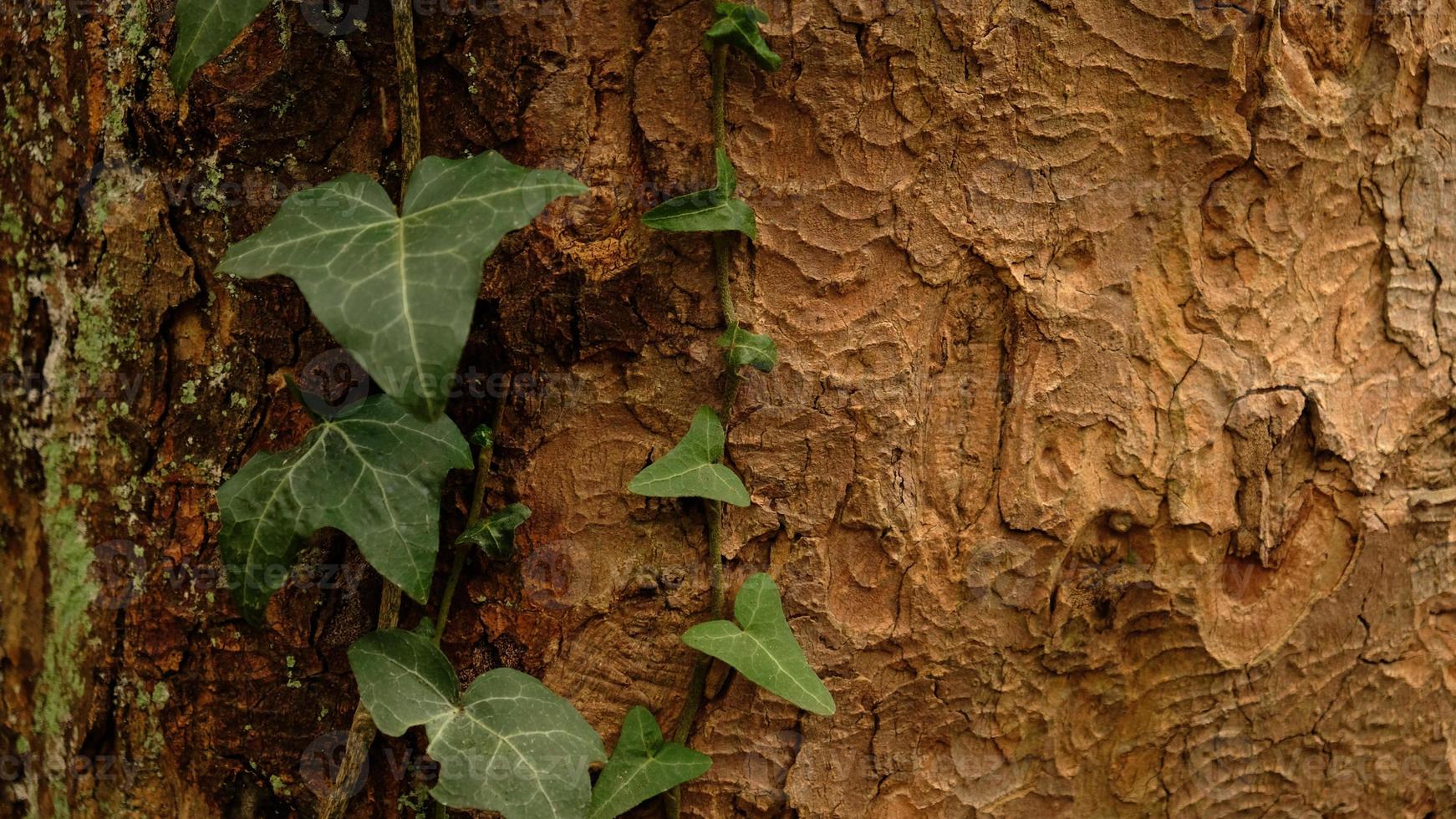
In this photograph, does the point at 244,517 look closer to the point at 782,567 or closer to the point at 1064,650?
the point at 782,567

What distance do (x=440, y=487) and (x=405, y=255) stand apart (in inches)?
11.2

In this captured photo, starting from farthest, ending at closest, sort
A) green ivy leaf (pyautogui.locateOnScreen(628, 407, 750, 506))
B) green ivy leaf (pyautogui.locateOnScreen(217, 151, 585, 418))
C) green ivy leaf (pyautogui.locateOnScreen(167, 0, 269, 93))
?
green ivy leaf (pyautogui.locateOnScreen(628, 407, 750, 506)) < green ivy leaf (pyautogui.locateOnScreen(167, 0, 269, 93)) < green ivy leaf (pyautogui.locateOnScreen(217, 151, 585, 418))

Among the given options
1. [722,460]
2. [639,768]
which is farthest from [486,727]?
[722,460]

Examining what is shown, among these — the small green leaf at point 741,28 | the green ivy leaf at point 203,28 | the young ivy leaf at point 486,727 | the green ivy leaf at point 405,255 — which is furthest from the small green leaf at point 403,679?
the small green leaf at point 741,28

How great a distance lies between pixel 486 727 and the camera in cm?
112

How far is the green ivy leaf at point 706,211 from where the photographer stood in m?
1.15

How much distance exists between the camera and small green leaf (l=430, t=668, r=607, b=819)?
1.08 metres

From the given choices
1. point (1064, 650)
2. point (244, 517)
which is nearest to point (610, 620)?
point (244, 517)

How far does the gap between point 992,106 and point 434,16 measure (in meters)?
0.71

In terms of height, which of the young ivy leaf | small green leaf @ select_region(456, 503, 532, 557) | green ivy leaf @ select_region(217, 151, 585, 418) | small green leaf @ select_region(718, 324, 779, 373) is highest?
green ivy leaf @ select_region(217, 151, 585, 418)

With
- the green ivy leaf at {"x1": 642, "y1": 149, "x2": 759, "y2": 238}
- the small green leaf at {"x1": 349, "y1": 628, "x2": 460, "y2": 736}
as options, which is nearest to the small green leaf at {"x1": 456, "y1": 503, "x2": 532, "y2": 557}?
the small green leaf at {"x1": 349, "y1": 628, "x2": 460, "y2": 736}

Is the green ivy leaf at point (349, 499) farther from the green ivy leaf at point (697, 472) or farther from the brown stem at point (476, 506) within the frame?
the green ivy leaf at point (697, 472)

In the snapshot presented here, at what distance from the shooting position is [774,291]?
122cm

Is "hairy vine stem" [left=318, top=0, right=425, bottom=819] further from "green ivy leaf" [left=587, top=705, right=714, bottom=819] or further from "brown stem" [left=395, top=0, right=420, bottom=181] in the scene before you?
"green ivy leaf" [left=587, top=705, right=714, bottom=819]
